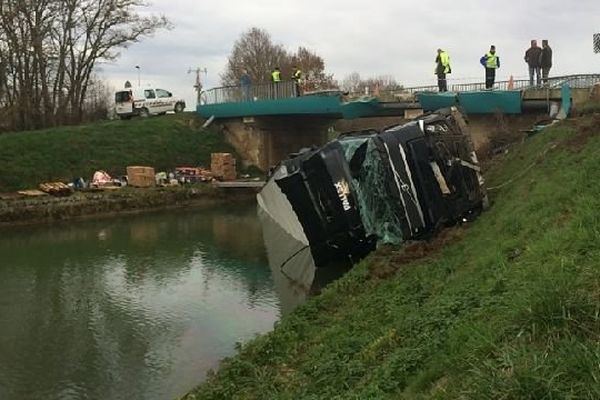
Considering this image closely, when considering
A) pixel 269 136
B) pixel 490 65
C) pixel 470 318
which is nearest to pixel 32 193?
pixel 269 136

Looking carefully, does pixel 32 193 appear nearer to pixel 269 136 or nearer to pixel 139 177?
pixel 139 177

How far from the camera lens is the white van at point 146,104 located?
4267 centimetres

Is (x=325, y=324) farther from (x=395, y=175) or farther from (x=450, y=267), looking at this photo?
(x=395, y=175)

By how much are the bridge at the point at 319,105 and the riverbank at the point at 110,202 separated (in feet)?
17.2

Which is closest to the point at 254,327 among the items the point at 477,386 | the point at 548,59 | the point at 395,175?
the point at 395,175

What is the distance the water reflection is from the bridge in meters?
8.04

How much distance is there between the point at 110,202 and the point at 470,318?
1008 inches

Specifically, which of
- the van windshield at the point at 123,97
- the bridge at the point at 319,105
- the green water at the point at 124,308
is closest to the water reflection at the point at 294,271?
the green water at the point at 124,308

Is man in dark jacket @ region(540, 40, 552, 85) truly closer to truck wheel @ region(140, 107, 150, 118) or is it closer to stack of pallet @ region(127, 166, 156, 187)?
stack of pallet @ region(127, 166, 156, 187)

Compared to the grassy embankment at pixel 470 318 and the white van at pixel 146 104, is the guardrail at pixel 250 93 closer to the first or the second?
the white van at pixel 146 104

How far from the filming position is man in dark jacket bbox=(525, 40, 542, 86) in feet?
69.2

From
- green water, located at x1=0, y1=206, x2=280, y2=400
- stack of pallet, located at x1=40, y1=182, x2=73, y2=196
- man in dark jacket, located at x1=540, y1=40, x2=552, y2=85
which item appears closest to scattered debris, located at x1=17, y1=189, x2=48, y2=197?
stack of pallet, located at x1=40, y1=182, x2=73, y2=196

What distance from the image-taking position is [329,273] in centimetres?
1532

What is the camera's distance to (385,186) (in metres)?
12.5
